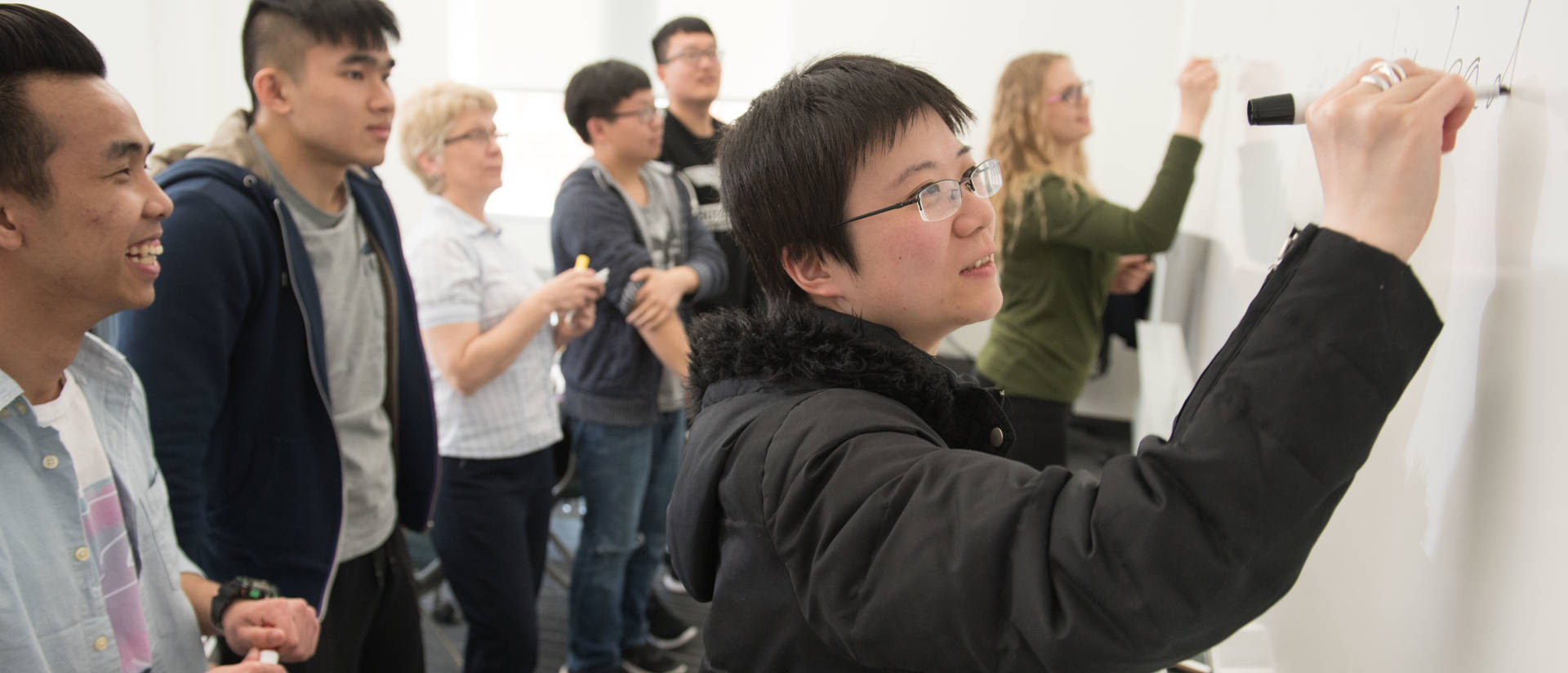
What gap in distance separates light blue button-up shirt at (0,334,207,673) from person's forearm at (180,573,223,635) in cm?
5

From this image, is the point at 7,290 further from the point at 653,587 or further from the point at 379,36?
the point at 653,587

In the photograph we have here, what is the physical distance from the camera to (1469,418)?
597mm

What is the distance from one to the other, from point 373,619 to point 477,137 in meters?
0.97

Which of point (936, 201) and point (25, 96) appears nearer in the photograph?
point (936, 201)

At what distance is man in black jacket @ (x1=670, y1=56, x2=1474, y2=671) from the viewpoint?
510mm

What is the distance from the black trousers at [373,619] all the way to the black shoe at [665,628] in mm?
1095

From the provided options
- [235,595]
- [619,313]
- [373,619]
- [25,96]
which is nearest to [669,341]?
[619,313]

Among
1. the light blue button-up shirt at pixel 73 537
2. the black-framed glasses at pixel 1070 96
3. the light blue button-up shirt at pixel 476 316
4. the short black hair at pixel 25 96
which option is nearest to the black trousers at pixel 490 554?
the light blue button-up shirt at pixel 476 316

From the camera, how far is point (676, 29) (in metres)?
2.48

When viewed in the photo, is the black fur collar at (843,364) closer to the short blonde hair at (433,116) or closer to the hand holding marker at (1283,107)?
the hand holding marker at (1283,107)

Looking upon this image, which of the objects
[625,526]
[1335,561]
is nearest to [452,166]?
[625,526]

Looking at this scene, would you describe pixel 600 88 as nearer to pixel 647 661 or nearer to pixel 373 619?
pixel 373 619

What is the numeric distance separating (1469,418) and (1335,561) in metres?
0.31

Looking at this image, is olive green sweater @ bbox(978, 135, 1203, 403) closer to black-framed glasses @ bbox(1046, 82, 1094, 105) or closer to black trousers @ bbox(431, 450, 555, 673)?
black-framed glasses @ bbox(1046, 82, 1094, 105)
